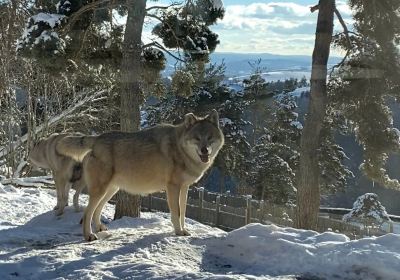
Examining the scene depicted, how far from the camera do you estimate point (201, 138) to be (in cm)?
739

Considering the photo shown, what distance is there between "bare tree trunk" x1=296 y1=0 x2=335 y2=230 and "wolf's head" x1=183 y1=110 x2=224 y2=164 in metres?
5.73

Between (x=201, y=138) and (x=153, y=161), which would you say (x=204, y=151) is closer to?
(x=201, y=138)

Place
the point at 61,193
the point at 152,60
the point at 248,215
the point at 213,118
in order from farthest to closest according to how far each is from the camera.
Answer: the point at 248,215 → the point at 152,60 → the point at 61,193 → the point at 213,118

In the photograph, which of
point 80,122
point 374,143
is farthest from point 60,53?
point 80,122

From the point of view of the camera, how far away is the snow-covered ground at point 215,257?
484cm

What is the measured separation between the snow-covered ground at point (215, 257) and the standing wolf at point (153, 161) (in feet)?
2.50

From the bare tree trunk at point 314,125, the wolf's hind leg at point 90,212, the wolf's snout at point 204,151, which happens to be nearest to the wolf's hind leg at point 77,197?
the wolf's hind leg at point 90,212

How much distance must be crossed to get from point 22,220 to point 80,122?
49.7 ft

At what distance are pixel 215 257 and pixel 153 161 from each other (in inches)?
86.6

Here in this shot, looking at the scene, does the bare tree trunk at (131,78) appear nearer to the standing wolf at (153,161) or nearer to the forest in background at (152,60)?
the forest in background at (152,60)

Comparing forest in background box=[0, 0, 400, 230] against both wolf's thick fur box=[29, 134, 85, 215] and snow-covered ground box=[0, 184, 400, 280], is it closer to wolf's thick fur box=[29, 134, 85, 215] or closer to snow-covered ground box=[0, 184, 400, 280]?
wolf's thick fur box=[29, 134, 85, 215]

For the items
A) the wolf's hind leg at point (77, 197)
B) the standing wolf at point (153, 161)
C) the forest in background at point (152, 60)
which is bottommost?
the wolf's hind leg at point (77, 197)

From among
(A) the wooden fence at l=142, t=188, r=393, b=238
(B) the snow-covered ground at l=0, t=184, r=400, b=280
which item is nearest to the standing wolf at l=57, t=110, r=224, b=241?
(B) the snow-covered ground at l=0, t=184, r=400, b=280

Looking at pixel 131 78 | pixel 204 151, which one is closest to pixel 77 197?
pixel 131 78
